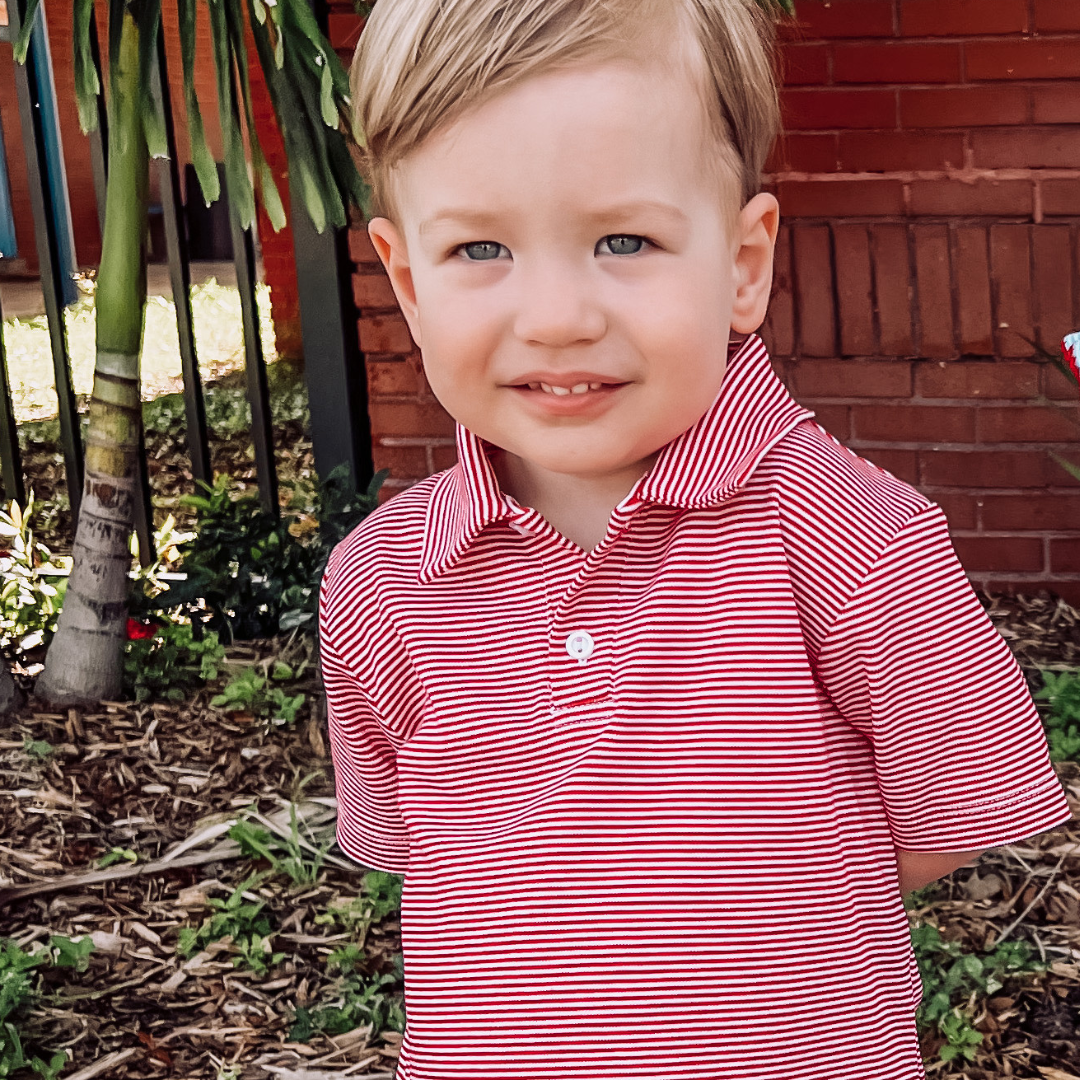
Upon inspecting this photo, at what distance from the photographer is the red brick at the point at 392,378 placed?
3.79 m

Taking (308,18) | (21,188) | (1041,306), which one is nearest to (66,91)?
(21,188)

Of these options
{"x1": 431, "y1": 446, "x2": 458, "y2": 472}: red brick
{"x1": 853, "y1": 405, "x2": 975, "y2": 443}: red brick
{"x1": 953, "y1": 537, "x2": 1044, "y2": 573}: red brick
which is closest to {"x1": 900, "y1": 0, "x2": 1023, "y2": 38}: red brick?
{"x1": 853, "y1": 405, "x2": 975, "y2": 443}: red brick

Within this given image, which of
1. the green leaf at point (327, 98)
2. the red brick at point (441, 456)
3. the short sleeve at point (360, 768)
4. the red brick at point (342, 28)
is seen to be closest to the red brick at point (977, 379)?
the red brick at point (441, 456)

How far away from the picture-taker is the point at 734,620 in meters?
1.18

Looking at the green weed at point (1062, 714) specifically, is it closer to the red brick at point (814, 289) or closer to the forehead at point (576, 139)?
the red brick at point (814, 289)

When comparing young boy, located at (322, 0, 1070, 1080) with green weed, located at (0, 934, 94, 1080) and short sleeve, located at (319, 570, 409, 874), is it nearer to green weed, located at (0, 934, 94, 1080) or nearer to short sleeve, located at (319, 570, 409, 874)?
short sleeve, located at (319, 570, 409, 874)

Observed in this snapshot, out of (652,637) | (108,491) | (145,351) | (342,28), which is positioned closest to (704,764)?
(652,637)

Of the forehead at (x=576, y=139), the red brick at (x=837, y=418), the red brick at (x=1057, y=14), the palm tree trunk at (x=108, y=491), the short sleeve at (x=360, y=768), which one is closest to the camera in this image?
the forehead at (x=576, y=139)

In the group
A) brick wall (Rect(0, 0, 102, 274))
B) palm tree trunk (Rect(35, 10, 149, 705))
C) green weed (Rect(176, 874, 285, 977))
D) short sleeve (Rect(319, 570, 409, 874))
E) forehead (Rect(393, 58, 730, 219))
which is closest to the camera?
forehead (Rect(393, 58, 730, 219))

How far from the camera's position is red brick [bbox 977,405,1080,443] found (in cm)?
356

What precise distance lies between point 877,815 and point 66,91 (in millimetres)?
4200

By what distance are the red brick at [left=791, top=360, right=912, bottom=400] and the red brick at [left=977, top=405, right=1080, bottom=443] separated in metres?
0.20

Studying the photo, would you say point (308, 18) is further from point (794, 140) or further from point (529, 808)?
point (529, 808)

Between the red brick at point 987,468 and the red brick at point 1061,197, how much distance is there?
550mm
